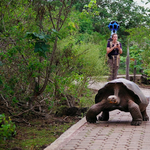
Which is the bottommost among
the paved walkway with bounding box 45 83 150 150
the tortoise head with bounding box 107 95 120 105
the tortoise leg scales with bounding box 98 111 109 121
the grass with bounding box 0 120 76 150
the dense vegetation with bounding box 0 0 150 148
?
the grass with bounding box 0 120 76 150

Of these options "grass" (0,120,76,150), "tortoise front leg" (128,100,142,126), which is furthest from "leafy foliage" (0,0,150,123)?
"tortoise front leg" (128,100,142,126)

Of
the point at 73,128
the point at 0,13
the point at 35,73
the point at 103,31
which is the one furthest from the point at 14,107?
the point at 103,31

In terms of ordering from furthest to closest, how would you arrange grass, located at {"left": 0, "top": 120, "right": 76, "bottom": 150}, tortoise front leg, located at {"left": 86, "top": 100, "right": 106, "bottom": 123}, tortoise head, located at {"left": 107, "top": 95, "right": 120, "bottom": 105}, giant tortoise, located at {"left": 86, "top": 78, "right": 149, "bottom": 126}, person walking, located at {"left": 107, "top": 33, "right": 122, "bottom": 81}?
person walking, located at {"left": 107, "top": 33, "right": 122, "bottom": 81} < tortoise front leg, located at {"left": 86, "top": 100, "right": 106, "bottom": 123} < giant tortoise, located at {"left": 86, "top": 78, "right": 149, "bottom": 126} < tortoise head, located at {"left": 107, "top": 95, "right": 120, "bottom": 105} < grass, located at {"left": 0, "top": 120, "right": 76, "bottom": 150}

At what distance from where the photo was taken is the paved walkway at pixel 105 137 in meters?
4.68

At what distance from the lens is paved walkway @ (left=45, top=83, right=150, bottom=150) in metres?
4.68

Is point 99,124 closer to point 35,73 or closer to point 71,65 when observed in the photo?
point 35,73

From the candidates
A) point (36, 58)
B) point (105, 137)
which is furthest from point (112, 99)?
point (36, 58)

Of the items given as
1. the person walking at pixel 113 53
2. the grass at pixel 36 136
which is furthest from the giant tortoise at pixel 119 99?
the person walking at pixel 113 53

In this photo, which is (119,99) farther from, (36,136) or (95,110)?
(36,136)

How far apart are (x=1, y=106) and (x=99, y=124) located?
6.33 feet

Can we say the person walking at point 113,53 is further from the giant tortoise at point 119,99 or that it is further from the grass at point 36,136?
the giant tortoise at point 119,99

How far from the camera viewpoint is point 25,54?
22.1ft

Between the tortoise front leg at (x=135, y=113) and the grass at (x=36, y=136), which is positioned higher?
the tortoise front leg at (x=135, y=113)

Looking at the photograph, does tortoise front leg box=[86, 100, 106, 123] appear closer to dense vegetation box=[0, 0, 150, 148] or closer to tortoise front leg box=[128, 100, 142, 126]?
tortoise front leg box=[128, 100, 142, 126]
